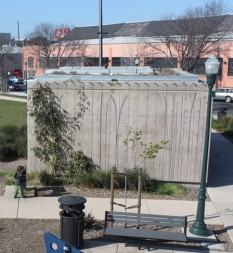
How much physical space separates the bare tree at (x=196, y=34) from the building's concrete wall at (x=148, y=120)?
3574 cm

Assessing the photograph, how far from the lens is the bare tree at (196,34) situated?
47844 mm

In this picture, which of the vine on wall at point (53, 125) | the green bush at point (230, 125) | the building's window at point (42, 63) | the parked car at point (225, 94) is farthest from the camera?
the building's window at point (42, 63)

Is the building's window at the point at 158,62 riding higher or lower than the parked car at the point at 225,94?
higher

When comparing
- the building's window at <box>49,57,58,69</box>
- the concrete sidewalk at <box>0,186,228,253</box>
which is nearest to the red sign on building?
the building's window at <box>49,57,58,69</box>

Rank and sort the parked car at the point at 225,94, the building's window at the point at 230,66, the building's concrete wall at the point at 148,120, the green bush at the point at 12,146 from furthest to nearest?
the building's window at the point at 230,66 → the parked car at the point at 225,94 → the green bush at the point at 12,146 → the building's concrete wall at the point at 148,120

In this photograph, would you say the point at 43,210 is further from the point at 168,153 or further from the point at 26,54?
the point at 26,54

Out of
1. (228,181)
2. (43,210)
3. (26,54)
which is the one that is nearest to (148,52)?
(26,54)

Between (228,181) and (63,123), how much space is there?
491 cm

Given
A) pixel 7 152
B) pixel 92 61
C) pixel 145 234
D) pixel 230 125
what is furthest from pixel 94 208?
pixel 92 61

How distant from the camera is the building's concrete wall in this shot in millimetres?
11914

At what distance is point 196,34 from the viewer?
159ft

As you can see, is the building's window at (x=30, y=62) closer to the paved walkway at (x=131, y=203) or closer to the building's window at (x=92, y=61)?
the building's window at (x=92, y=61)

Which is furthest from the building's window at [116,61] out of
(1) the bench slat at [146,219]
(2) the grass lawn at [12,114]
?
(1) the bench slat at [146,219]

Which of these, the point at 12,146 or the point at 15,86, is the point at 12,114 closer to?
the point at 12,146
